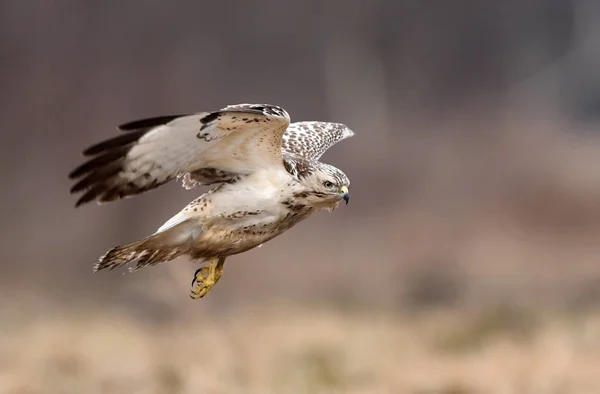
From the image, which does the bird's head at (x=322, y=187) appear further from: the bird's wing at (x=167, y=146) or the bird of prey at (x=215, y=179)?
the bird's wing at (x=167, y=146)

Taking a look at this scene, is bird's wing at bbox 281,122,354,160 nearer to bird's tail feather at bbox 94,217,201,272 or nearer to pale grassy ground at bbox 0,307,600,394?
bird's tail feather at bbox 94,217,201,272

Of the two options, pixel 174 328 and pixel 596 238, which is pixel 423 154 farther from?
pixel 174 328

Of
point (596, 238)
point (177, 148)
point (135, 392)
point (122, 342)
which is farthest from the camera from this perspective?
point (596, 238)

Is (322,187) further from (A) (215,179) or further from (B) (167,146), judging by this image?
(B) (167,146)

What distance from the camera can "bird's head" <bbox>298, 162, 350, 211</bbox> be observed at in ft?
7.94

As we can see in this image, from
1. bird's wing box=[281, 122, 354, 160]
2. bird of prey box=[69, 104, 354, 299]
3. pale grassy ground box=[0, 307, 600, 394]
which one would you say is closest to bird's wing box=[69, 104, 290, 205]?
bird of prey box=[69, 104, 354, 299]

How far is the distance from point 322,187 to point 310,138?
833 millimetres

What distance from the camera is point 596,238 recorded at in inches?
240

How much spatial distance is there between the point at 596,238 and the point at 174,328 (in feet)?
8.97

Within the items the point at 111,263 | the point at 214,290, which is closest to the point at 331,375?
the point at 214,290

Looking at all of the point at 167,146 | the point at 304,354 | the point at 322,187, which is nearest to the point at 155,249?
the point at 167,146

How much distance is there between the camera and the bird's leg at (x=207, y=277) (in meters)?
2.50

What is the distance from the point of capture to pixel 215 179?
98.9 inches

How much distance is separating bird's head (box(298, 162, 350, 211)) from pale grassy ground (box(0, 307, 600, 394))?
277 centimetres
